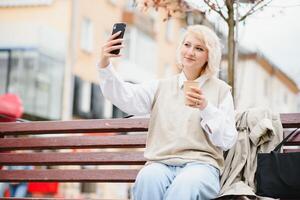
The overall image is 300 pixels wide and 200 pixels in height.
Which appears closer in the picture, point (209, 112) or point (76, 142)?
point (209, 112)

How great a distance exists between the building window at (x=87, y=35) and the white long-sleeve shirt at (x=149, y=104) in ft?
84.0

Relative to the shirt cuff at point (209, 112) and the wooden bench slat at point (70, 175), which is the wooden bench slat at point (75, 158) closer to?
the wooden bench slat at point (70, 175)

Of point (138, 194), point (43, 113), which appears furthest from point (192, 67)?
point (43, 113)

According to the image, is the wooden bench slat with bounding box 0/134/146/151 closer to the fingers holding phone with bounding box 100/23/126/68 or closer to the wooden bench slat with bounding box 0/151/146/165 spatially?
→ the wooden bench slat with bounding box 0/151/146/165

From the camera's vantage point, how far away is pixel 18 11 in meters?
28.8

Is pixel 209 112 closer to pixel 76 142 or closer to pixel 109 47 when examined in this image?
pixel 109 47

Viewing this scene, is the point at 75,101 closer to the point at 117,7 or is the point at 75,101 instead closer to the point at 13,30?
the point at 13,30

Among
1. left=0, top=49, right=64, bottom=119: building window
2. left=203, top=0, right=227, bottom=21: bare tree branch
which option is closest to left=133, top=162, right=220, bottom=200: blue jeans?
left=203, top=0, right=227, bottom=21: bare tree branch

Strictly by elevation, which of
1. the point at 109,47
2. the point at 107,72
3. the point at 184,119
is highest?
the point at 109,47

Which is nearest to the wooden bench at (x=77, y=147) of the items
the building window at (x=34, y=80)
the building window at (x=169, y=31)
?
the building window at (x=34, y=80)

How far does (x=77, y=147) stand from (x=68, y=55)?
22876mm

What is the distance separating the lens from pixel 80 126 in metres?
4.85

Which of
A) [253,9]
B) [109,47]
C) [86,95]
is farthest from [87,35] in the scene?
[109,47]

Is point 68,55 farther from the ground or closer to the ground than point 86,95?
farther from the ground
